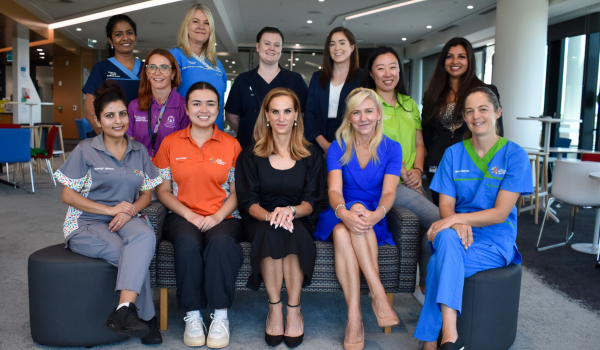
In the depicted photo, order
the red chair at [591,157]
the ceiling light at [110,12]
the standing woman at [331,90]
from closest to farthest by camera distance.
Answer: the standing woman at [331,90], the red chair at [591,157], the ceiling light at [110,12]

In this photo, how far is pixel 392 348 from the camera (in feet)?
7.12

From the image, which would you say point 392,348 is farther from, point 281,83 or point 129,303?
point 281,83

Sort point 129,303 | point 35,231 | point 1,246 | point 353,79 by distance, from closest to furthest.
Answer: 1. point 129,303
2. point 353,79
3. point 1,246
4. point 35,231

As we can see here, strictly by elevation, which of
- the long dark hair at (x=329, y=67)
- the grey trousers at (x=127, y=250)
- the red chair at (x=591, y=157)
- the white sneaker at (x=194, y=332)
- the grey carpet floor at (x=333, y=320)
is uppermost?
the long dark hair at (x=329, y=67)

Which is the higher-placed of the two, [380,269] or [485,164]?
[485,164]

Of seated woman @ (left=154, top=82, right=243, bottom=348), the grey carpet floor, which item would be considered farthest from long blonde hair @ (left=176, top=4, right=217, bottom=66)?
the grey carpet floor

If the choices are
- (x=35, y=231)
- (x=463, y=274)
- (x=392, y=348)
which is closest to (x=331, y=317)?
(x=392, y=348)

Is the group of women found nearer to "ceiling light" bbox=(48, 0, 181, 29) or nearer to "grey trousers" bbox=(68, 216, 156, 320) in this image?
"grey trousers" bbox=(68, 216, 156, 320)

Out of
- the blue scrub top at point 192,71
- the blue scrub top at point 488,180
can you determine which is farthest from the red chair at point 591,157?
the blue scrub top at point 192,71

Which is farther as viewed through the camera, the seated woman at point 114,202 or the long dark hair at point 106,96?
the long dark hair at point 106,96

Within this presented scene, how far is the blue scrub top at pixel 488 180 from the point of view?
7.05ft

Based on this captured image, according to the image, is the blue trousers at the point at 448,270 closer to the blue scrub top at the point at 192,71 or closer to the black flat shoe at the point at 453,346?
the black flat shoe at the point at 453,346

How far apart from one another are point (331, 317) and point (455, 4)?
848 cm

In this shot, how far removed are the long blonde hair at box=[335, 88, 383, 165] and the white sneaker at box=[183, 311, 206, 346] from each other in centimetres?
113
